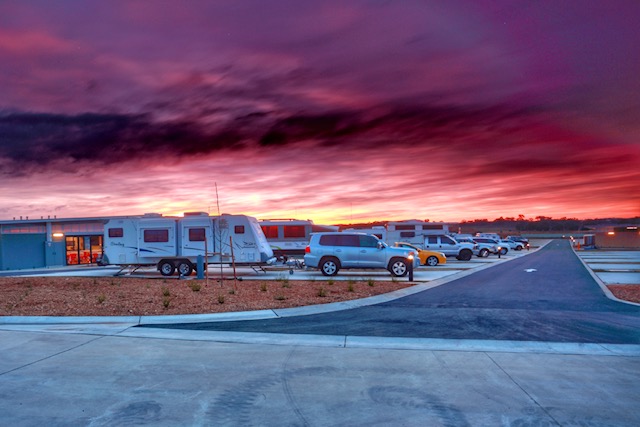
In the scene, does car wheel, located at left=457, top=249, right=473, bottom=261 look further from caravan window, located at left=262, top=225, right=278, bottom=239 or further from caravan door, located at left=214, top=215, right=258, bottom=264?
caravan door, located at left=214, top=215, right=258, bottom=264

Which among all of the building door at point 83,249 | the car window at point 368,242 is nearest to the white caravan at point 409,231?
the car window at point 368,242

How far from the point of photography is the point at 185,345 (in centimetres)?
888

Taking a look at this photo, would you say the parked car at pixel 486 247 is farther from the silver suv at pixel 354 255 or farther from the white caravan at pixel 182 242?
the white caravan at pixel 182 242

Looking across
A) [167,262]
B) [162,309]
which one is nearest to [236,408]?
[162,309]

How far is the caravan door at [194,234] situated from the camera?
23.3m

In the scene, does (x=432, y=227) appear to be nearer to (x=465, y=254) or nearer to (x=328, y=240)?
(x=465, y=254)

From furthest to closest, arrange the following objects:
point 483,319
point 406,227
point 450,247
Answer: point 406,227
point 450,247
point 483,319

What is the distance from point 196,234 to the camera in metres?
23.4

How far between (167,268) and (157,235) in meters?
1.62

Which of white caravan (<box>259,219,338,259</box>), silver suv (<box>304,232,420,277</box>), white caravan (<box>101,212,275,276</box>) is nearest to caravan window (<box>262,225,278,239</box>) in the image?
white caravan (<box>259,219,338,259</box>)

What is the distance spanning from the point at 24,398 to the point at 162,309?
6597 mm

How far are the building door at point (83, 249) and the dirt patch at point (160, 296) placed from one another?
62.9 ft

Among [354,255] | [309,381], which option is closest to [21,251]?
[354,255]

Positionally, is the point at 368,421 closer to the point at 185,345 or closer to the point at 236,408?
the point at 236,408
